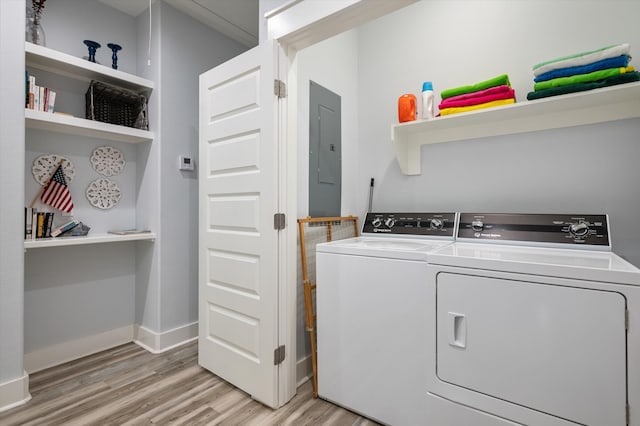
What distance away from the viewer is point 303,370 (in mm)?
2062

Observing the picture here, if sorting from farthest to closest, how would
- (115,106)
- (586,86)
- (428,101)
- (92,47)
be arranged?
1. (115,106)
2. (92,47)
3. (428,101)
4. (586,86)

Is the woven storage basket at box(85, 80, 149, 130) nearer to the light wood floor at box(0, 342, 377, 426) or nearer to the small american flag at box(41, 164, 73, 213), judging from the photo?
the small american flag at box(41, 164, 73, 213)

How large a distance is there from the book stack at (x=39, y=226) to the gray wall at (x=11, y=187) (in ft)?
0.94

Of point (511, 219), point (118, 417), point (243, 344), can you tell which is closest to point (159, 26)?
point (243, 344)

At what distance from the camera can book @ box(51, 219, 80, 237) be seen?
2.19 meters

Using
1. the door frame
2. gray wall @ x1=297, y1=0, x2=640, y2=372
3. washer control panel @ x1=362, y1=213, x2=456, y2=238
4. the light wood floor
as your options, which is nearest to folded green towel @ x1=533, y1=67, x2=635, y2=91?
gray wall @ x1=297, y1=0, x2=640, y2=372

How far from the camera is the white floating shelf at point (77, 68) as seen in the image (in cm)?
204

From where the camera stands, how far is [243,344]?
192 centimetres

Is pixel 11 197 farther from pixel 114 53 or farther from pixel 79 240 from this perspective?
pixel 114 53

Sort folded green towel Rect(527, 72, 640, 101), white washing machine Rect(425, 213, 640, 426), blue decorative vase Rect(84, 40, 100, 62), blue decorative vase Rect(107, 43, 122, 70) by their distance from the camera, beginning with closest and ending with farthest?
1. white washing machine Rect(425, 213, 640, 426)
2. folded green towel Rect(527, 72, 640, 101)
3. blue decorative vase Rect(84, 40, 100, 62)
4. blue decorative vase Rect(107, 43, 122, 70)

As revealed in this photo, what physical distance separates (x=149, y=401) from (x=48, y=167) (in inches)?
68.1

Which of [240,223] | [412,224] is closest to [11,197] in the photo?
[240,223]

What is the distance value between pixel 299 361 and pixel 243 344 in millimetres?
376

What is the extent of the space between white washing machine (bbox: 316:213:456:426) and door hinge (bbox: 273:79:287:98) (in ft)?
2.84
